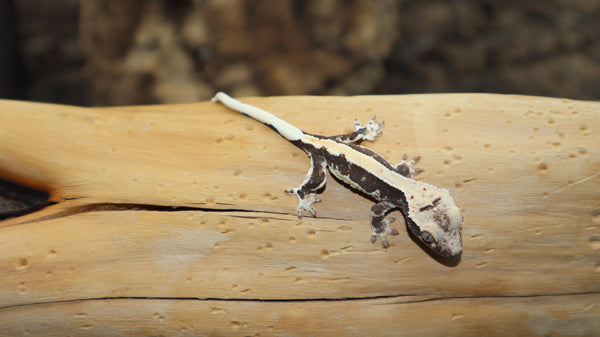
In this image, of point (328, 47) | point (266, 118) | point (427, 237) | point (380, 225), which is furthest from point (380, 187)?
point (328, 47)

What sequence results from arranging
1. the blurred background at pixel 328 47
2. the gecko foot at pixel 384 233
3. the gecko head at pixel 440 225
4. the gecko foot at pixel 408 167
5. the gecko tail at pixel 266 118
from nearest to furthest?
Answer: 1. the gecko head at pixel 440 225
2. the gecko foot at pixel 384 233
3. the gecko foot at pixel 408 167
4. the gecko tail at pixel 266 118
5. the blurred background at pixel 328 47

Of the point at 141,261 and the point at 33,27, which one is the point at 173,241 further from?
the point at 33,27

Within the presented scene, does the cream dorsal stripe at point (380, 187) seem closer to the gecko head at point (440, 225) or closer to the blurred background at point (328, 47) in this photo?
the gecko head at point (440, 225)

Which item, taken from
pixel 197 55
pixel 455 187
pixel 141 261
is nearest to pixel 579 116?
pixel 455 187

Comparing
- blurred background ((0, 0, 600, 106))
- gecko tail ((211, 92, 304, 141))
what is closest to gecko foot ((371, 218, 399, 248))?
gecko tail ((211, 92, 304, 141))

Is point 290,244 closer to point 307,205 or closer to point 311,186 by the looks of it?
point 307,205

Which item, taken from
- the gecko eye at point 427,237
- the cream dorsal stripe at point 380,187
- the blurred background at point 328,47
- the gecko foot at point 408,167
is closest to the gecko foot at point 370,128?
the cream dorsal stripe at point 380,187

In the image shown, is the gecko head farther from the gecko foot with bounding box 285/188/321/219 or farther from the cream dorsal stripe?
the gecko foot with bounding box 285/188/321/219
